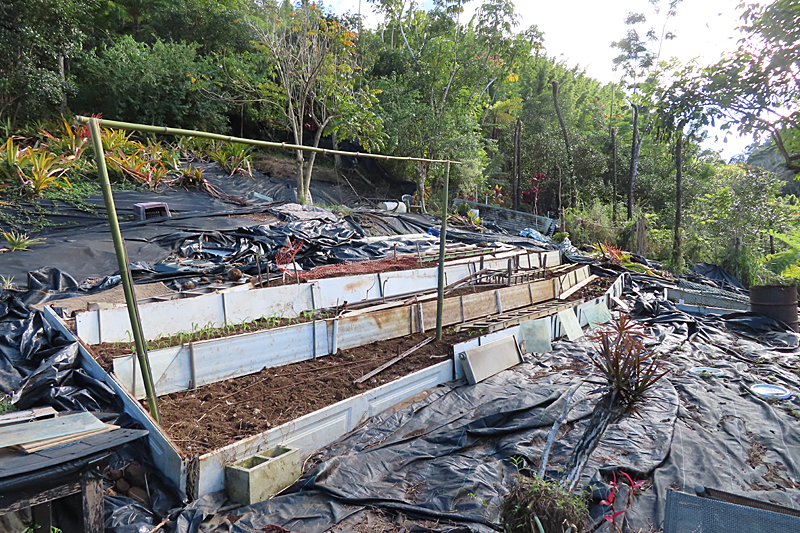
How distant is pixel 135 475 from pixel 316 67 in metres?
9.62

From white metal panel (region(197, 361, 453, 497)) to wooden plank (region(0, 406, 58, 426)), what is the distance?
3.21ft

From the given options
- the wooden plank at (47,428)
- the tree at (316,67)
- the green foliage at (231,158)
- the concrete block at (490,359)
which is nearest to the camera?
the wooden plank at (47,428)

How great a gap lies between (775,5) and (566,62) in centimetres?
2804

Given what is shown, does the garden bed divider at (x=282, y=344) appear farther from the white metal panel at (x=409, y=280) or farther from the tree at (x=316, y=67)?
the tree at (x=316, y=67)

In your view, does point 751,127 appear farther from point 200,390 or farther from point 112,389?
point 112,389

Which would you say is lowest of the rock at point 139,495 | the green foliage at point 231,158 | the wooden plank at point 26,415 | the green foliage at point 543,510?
the rock at point 139,495

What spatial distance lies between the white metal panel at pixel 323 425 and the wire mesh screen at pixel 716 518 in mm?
2192

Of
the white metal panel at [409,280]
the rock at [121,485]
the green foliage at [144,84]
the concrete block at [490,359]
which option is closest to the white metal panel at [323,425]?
the concrete block at [490,359]

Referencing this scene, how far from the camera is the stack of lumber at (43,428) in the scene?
232cm

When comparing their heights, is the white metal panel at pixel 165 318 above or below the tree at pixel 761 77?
below

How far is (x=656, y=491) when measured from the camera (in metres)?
2.80

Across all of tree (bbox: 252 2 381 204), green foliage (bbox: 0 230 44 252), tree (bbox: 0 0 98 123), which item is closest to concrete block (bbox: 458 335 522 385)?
green foliage (bbox: 0 230 44 252)

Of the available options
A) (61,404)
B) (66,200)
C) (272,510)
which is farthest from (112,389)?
(66,200)

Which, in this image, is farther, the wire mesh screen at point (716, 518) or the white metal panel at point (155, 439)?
the white metal panel at point (155, 439)
